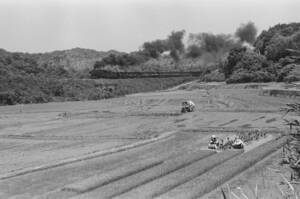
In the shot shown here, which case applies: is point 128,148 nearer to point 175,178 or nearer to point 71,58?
point 175,178

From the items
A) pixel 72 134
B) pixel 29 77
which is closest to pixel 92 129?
pixel 72 134

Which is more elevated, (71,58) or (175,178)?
(71,58)

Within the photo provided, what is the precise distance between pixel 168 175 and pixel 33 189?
5749mm

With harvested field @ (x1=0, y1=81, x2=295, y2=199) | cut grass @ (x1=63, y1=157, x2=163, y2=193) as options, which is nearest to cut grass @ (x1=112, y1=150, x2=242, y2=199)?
harvested field @ (x1=0, y1=81, x2=295, y2=199)

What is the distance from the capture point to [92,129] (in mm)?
46438

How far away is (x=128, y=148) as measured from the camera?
110 feet

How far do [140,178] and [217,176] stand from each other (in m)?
3.22

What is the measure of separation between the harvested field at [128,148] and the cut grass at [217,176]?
48 millimetres

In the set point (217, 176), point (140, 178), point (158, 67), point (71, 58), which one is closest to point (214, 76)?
point (158, 67)

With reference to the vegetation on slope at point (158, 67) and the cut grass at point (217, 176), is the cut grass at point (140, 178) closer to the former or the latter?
the cut grass at point (217, 176)

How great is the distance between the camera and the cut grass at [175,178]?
1961 centimetres

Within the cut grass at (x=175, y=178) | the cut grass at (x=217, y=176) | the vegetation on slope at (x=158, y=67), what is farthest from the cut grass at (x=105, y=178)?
the vegetation on slope at (x=158, y=67)

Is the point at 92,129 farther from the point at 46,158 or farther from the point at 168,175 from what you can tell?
the point at 168,175

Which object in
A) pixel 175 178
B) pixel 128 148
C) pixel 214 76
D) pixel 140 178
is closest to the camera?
pixel 140 178
